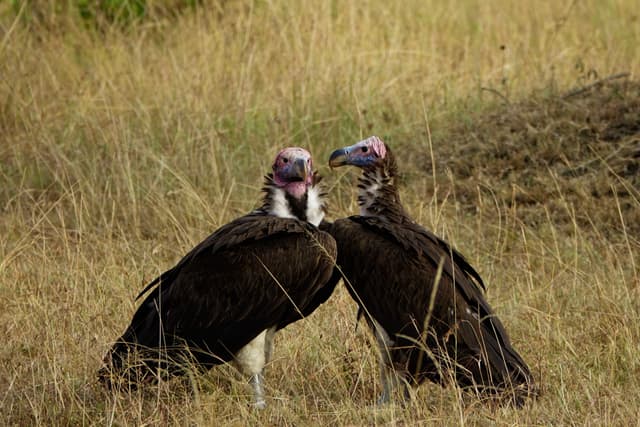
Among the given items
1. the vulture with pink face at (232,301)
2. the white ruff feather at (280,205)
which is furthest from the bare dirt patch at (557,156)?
the vulture with pink face at (232,301)

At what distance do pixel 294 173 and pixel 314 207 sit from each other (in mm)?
172

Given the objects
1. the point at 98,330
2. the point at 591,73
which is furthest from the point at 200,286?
the point at 591,73

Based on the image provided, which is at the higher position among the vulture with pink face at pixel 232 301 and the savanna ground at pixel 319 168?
the vulture with pink face at pixel 232 301

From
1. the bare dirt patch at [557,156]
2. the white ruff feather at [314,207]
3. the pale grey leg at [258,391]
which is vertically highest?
the white ruff feather at [314,207]

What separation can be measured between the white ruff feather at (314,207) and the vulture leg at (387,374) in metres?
0.53

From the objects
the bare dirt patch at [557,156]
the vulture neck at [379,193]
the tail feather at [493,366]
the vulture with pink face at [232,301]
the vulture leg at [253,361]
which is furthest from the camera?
the bare dirt patch at [557,156]

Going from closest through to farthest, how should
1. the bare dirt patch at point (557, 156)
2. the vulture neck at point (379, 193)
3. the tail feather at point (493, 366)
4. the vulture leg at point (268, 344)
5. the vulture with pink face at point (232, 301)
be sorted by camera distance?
the tail feather at point (493, 366) → the vulture with pink face at point (232, 301) → the vulture leg at point (268, 344) → the vulture neck at point (379, 193) → the bare dirt patch at point (557, 156)

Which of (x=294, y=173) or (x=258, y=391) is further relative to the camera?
(x=294, y=173)

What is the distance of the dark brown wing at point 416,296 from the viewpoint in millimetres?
4688

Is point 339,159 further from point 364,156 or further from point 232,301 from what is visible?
point 232,301

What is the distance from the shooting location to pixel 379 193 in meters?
5.09

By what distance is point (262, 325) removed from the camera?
15.6ft

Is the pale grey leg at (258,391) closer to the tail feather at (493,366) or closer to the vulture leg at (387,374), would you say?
the vulture leg at (387,374)

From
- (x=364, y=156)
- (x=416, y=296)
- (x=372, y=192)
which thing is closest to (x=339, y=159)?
(x=364, y=156)
